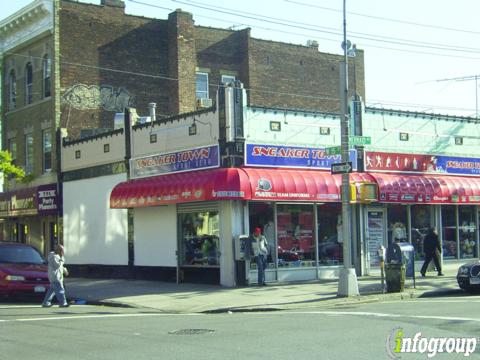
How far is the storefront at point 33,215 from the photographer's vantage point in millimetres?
29078

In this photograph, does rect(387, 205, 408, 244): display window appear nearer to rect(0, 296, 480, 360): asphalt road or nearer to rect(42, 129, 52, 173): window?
rect(0, 296, 480, 360): asphalt road

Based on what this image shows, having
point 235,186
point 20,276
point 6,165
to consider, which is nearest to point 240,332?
point 235,186

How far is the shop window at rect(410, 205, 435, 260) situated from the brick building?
11070 millimetres

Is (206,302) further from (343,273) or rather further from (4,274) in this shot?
(4,274)

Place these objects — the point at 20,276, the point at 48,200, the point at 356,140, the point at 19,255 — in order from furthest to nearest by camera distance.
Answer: the point at 48,200, the point at 19,255, the point at 20,276, the point at 356,140

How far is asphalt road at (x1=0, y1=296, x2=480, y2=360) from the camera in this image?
9.60 meters

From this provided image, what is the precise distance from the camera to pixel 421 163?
25.6 m

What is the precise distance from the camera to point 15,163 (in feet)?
105

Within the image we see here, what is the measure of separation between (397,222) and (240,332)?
48.0 ft

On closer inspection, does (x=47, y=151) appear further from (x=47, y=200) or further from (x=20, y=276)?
(x=20, y=276)

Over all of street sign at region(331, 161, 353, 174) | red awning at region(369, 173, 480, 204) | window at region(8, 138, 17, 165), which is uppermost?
window at region(8, 138, 17, 165)

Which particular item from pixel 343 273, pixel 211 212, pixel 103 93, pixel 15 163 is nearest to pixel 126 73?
pixel 103 93

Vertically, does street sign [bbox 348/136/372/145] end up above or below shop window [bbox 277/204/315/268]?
above

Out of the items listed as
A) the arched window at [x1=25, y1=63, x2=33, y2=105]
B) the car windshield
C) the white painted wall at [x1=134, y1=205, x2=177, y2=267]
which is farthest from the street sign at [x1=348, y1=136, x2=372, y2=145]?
the arched window at [x1=25, y1=63, x2=33, y2=105]
